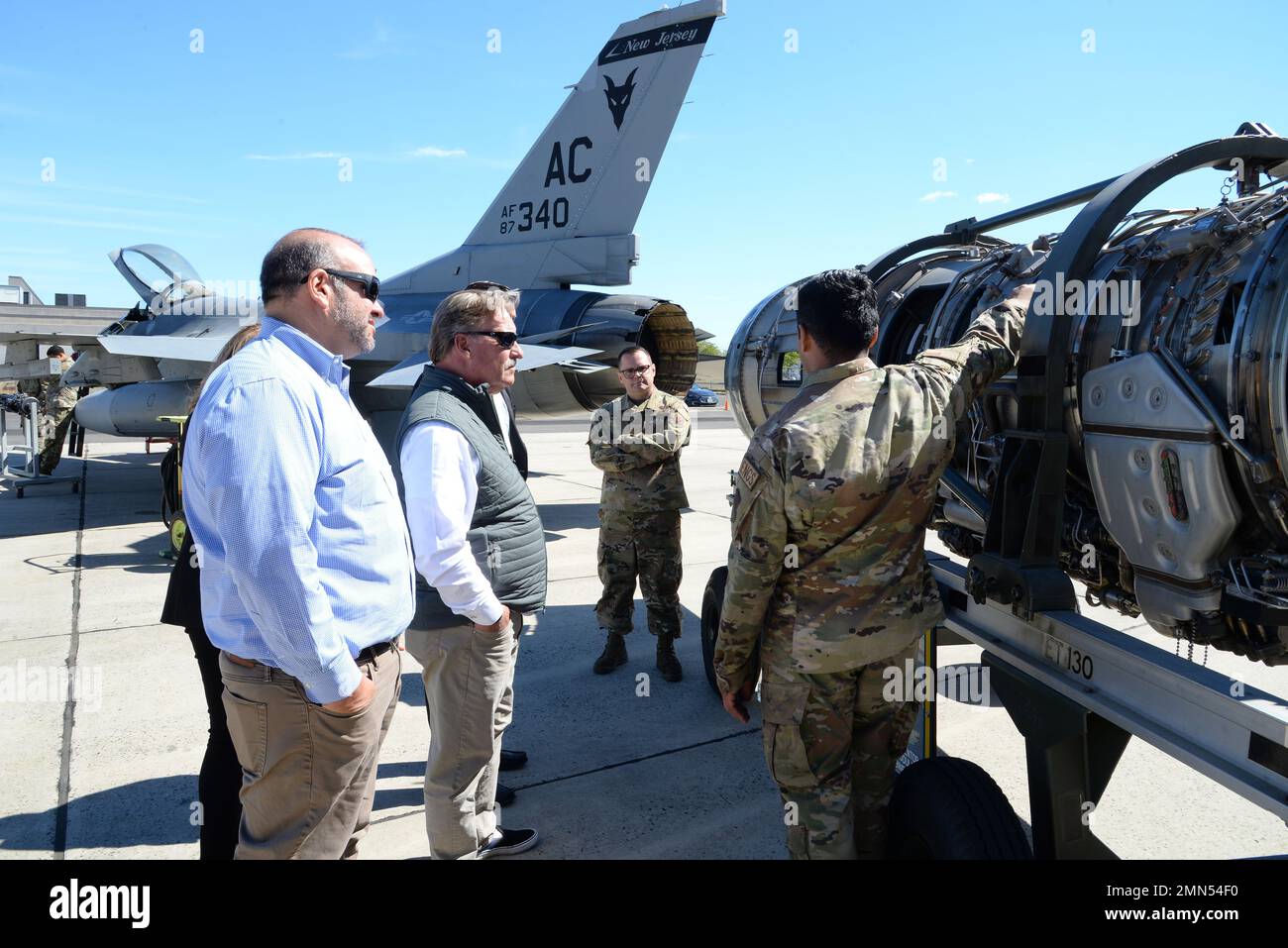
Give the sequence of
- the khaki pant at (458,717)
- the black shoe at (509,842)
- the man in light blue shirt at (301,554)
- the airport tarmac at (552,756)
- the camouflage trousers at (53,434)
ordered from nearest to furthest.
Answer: the man in light blue shirt at (301,554) < the khaki pant at (458,717) < the black shoe at (509,842) < the airport tarmac at (552,756) < the camouflage trousers at (53,434)

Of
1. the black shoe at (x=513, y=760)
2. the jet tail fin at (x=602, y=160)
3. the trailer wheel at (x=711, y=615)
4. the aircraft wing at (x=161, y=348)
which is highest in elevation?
the jet tail fin at (x=602, y=160)

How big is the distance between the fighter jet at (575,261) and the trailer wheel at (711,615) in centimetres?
429

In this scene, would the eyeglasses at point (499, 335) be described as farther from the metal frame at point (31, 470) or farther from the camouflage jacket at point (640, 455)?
the metal frame at point (31, 470)

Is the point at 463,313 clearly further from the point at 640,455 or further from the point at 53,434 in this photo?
the point at 53,434

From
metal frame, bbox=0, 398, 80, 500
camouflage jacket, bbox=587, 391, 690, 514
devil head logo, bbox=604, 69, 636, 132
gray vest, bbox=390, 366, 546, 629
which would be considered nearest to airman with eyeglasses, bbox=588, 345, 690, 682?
camouflage jacket, bbox=587, 391, 690, 514

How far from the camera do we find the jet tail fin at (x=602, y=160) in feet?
32.8

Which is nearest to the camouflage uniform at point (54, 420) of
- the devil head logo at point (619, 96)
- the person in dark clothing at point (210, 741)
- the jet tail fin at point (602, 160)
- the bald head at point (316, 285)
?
the jet tail fin at point (602, 160)

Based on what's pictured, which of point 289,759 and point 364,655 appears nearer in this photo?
point 289,759

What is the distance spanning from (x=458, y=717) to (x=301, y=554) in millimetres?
1216

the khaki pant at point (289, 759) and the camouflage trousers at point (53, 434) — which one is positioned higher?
the camouflage trousers at point (53, 434)

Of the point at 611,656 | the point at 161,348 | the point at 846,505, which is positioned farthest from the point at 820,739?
the point at 161,348

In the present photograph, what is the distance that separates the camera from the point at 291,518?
1837mm
